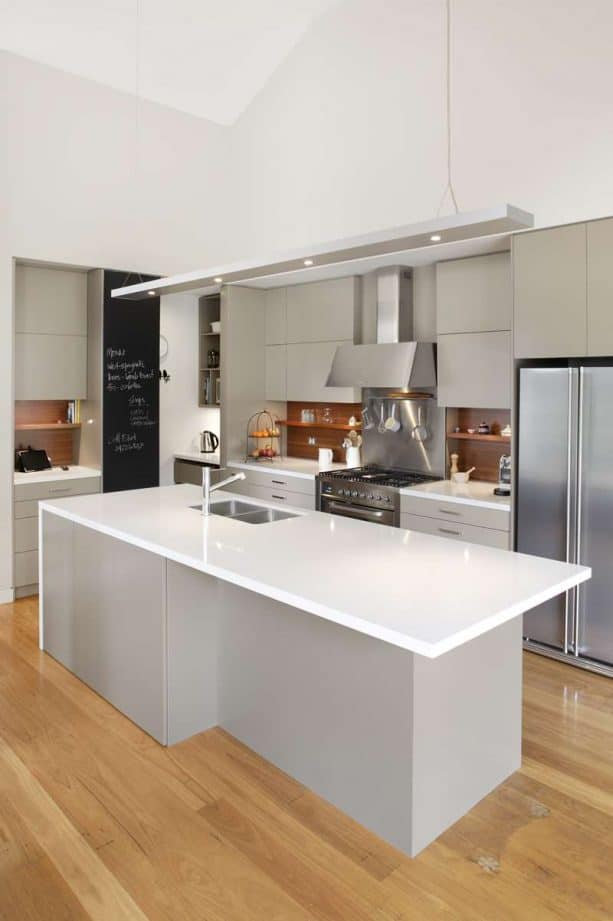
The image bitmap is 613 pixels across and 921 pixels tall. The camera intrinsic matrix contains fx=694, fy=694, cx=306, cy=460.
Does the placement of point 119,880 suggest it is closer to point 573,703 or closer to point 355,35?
point 573,703

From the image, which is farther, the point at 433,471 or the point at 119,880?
the point at 433,471

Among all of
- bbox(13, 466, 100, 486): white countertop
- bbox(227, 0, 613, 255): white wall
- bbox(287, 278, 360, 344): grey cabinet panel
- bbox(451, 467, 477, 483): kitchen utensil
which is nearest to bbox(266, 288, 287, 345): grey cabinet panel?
bbox(287, 278, 360, 344): grey cabinet panel

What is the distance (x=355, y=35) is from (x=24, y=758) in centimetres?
513

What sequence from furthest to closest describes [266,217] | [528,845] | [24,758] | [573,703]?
[266,217] → [573,703] → [24,758] → [528,845]

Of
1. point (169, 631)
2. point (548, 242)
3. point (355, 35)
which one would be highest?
point (355, 35)

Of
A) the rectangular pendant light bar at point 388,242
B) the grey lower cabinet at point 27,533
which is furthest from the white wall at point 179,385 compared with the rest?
the rectangular pendant light bar at point 388,242

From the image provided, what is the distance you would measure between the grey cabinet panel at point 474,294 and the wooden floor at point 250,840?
2475 mm

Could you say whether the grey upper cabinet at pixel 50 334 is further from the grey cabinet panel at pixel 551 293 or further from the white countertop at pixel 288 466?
the grey cabinet panel at pixel 551 293

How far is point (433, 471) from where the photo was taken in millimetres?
5160

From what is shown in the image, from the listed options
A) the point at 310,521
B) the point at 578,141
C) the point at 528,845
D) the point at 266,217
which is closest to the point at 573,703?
the point at 528,845

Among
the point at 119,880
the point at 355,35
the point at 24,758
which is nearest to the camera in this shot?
the point at 119,880

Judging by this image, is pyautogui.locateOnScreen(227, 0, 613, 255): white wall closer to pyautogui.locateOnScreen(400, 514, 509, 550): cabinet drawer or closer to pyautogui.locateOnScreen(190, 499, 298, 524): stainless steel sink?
pyautogui.locateOnScreen(400, 514, 509, 550): cabinet drawer

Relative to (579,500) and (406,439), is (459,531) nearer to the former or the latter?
(579,500)

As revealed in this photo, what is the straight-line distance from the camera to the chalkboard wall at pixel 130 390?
5.47 m
